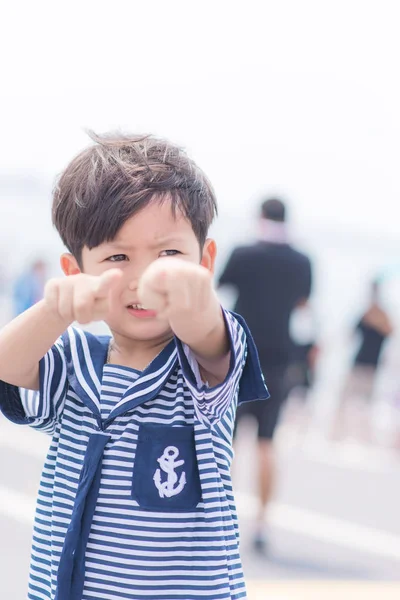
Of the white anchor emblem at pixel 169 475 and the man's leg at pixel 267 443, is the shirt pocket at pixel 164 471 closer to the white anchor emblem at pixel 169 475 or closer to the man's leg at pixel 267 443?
the white anchor emblem at pixel 169 475

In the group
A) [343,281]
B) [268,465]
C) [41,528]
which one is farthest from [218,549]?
[343,281]

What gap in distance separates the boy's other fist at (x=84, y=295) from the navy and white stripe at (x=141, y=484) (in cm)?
24

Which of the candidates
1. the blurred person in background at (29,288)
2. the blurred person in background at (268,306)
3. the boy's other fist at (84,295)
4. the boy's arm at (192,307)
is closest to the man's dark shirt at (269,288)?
the blurred person in background at (268,306)

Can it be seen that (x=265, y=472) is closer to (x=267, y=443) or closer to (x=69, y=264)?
(x=267, y=443)

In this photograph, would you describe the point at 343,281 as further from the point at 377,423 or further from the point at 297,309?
the point at 297,309

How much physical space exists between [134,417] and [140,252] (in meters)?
0.28

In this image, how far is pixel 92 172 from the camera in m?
1.70

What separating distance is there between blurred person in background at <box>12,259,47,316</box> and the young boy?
306 inches

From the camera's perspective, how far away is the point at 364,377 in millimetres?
8172

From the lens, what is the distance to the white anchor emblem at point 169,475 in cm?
164

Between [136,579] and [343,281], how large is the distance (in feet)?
50.7

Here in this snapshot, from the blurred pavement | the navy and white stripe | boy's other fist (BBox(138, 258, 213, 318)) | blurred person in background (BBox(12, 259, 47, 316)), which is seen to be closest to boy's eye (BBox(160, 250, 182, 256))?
the navy and white stripe

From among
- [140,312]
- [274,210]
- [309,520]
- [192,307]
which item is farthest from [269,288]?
[192,307]

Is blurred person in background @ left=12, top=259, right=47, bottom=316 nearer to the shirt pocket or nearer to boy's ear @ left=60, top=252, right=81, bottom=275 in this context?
boy's ear @ left=60, top=252, right=81, bottom=275
